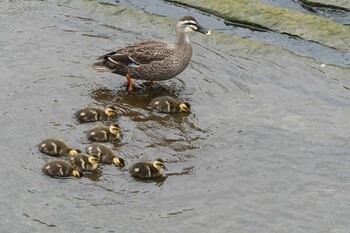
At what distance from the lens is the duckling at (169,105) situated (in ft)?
29.1

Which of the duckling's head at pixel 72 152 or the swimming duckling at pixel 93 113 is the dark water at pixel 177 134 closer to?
the swimming duckling at pixel 93 113

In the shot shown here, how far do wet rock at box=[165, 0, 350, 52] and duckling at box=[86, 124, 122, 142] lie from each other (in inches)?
130

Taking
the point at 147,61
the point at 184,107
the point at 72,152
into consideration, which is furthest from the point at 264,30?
the point at 72,152

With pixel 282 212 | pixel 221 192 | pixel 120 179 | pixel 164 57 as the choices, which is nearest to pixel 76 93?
pixel 164 57

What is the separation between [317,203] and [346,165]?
81 centimetres

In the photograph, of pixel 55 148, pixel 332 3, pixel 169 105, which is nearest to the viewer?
pixel 55 148

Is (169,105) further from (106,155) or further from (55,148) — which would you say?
(55,148)

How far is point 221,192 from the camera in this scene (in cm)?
736

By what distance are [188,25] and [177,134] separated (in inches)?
71.6

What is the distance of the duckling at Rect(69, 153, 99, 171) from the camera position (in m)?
7.59

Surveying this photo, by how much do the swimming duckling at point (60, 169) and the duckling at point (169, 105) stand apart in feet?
5.46

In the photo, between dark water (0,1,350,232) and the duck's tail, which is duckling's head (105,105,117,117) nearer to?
dark water (0,1,350,232)

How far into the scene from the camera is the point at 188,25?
385 inches

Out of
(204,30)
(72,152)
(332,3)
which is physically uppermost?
(332,3)
